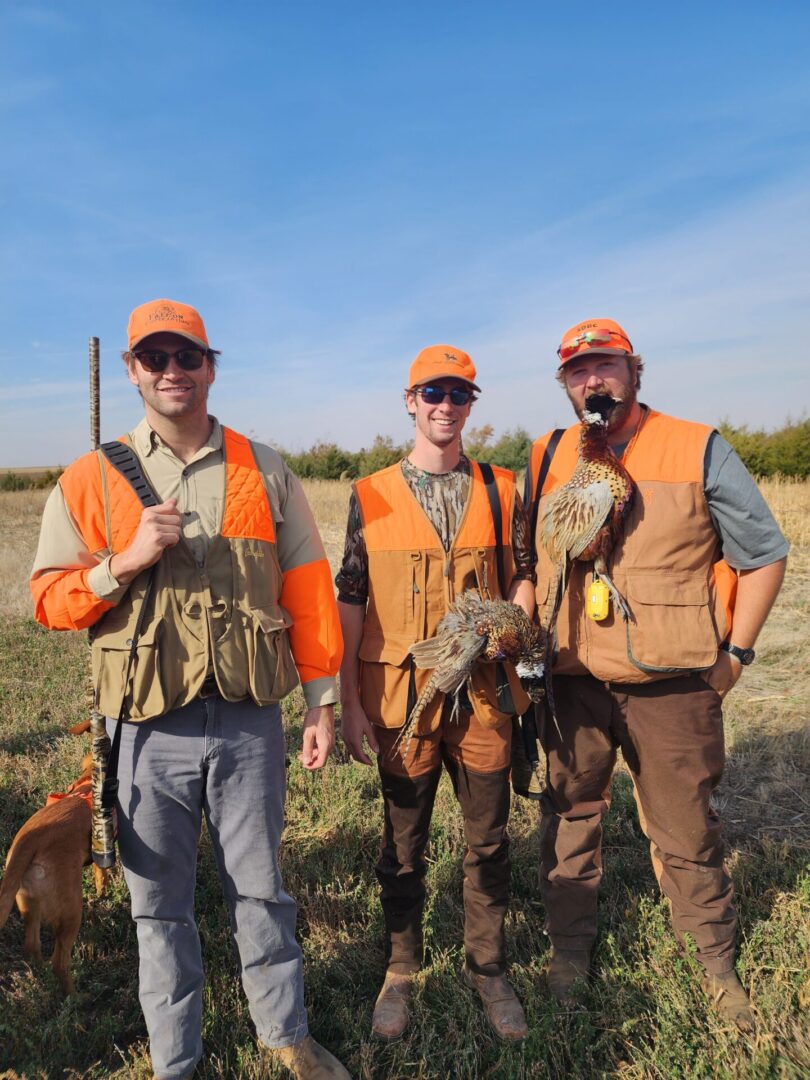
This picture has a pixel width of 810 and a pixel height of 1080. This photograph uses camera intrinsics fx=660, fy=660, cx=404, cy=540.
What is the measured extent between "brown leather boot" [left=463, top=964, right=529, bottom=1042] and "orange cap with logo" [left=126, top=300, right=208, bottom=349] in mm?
3058

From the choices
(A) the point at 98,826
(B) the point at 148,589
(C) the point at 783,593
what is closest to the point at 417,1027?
(A) the point at 98,826

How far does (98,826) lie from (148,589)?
0.91 meters

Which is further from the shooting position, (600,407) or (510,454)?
(510,454)

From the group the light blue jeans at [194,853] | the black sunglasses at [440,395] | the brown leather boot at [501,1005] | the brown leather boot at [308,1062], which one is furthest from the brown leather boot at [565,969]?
the black sunglasses at [440,395]

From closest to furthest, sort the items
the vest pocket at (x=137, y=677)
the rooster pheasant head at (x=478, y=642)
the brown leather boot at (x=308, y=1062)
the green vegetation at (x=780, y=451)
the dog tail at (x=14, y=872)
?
1. the vest pocket at (x=137, y=677)
2. the brown leather boot at (x=308, y=1062)
3. the rooster pheasant head at (x=478, y=642)
4. the dog tail at (x=14, y=872)
5. the green vegetation at (x=780, y=451)

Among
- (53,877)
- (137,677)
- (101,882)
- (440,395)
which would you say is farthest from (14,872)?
(440,395)

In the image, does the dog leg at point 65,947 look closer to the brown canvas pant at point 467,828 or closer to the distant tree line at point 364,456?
the brown canvas pant at point 467,828

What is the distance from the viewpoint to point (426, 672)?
295cm

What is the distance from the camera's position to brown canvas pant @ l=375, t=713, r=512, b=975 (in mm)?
2984

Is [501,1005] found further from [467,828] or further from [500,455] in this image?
[500,455]

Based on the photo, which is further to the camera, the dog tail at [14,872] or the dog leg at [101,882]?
the dog leg at [101,882]

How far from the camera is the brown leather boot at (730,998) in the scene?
2.89m

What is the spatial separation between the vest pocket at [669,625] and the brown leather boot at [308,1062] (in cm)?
206

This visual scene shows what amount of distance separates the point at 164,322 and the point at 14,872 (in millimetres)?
2560
